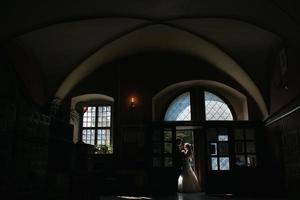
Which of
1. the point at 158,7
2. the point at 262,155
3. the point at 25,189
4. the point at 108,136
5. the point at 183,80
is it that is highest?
the point at 158,7

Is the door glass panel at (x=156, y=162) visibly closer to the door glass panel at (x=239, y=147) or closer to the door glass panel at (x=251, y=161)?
the door glass panel at (x=239, y=147)

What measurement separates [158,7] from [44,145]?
13.6 ft

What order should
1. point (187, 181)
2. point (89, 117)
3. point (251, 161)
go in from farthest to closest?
point (89, 117), point (251, 161), point (187, 181)

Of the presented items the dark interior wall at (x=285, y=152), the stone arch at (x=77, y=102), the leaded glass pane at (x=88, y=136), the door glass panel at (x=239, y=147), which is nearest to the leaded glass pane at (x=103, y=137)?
the leaded glass pane at (x=88, y=136)

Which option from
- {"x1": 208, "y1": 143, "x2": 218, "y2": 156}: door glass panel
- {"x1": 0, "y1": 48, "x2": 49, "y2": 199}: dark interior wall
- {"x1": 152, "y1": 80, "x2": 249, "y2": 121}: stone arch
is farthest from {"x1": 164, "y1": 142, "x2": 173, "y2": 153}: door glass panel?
{"x1": 0, "y1": 48, "x2": 49, "y2": 199}: dark interior wall

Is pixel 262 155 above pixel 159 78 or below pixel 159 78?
below

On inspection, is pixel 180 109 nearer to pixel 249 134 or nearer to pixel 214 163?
pixel 214 163

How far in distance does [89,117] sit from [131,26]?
4143 millimetres

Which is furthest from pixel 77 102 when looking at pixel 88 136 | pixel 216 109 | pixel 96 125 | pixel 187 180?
pixel 216 109

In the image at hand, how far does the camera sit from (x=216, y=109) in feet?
35.1

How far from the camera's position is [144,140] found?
9805 mm

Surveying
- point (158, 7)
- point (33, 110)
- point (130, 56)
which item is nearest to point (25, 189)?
point (33, 110)

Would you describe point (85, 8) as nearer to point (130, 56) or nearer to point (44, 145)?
point (44, 145)

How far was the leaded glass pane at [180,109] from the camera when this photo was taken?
1071 centimetres
